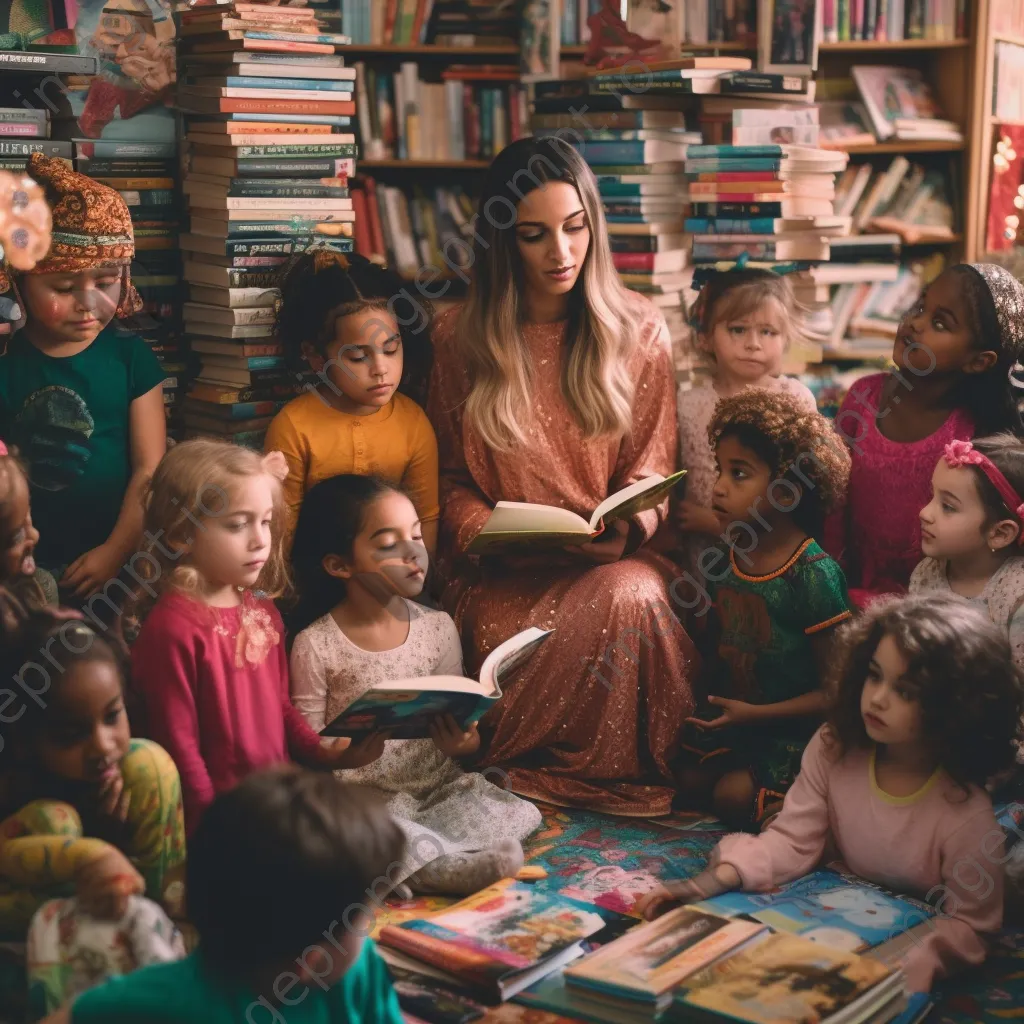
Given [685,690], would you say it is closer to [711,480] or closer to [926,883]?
[711,480]

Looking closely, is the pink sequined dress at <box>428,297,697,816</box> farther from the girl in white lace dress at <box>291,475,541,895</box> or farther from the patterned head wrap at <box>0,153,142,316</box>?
the patterned head wrap at <box>0,153,142,316</box>

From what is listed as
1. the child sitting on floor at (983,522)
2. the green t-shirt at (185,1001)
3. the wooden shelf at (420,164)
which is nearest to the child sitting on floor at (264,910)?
the green t-shirt at (185,1001)

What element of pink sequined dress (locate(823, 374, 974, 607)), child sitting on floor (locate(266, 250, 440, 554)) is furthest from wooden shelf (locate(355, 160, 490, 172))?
pink sequined dress (locate(823, 374, 974, 607))

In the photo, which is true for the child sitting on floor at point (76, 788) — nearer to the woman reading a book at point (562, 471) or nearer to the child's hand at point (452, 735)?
the child's hand at point (452, 735)

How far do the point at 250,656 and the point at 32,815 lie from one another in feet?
1.87

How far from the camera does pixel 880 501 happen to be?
312 centimetres

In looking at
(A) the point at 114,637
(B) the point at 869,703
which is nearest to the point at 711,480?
(B) the point at 869,703

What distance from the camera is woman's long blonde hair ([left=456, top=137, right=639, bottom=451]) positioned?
121 inches

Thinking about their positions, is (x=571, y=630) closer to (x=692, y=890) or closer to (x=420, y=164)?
(x=692, y=890)

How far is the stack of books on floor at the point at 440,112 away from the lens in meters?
4.25

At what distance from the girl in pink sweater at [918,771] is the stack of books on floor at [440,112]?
242cm

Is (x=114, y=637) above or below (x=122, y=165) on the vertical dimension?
below

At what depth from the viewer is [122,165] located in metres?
3.40

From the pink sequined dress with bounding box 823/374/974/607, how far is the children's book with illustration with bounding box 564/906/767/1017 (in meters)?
1.07
